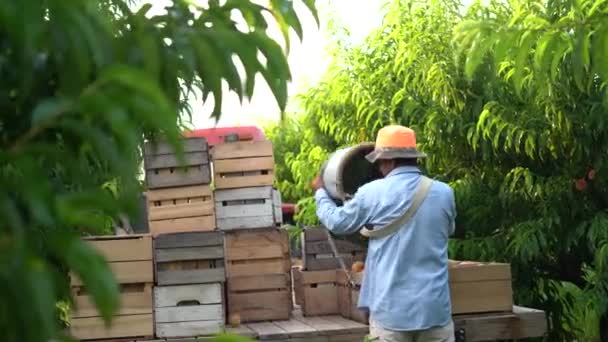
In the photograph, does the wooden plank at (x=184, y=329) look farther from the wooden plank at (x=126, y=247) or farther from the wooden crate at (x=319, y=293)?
the wooden crate at (x=319, y=293)

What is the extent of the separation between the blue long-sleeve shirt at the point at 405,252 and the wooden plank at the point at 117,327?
136 cm

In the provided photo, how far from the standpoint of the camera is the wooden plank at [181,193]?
23.2ft

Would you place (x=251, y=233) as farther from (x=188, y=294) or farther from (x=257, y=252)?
(x=188, y=294)

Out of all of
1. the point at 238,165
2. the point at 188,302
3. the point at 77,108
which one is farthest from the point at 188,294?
the point at 77,108

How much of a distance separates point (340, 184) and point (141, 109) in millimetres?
4980

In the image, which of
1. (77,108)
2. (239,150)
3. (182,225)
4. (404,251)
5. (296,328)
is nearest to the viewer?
(77,108)

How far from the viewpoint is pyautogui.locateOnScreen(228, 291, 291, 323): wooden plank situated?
23.0 feet

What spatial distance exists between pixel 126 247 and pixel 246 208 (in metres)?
0.95

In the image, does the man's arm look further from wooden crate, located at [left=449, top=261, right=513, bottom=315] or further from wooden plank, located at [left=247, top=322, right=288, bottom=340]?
wooden crate, located at [left=449, top=261, right=513, bottom=315]

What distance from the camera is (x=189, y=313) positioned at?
657 cm

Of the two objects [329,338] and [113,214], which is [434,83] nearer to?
[329,338]

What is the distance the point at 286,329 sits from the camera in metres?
6.52

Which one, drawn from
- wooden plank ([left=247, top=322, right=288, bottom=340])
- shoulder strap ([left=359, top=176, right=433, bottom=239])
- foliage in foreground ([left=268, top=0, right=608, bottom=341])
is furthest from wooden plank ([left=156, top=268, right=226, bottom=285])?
foliage in foreground ([left=268, top=0, right=608, bottom=341])

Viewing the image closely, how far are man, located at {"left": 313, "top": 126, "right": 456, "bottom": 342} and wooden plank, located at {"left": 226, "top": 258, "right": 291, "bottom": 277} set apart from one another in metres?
1.26
